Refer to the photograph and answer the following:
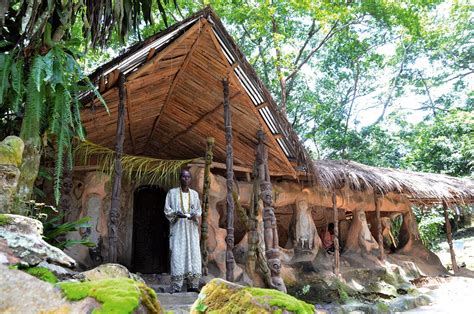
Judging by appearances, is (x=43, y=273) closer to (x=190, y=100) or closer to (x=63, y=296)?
(x=63, y=296)

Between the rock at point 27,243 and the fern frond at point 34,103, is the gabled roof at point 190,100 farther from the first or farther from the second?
the rock at point 27,243

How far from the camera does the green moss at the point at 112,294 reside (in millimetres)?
2236

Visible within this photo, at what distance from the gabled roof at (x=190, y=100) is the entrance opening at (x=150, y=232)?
0.96 meters

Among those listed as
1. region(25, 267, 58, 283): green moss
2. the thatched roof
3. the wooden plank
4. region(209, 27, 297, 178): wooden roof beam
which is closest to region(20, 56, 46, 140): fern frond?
region(25, 267, 58, 283): green moss

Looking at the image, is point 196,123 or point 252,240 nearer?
point 252,240

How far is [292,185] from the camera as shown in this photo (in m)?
9.47

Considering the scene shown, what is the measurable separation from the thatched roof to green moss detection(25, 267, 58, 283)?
604 cm

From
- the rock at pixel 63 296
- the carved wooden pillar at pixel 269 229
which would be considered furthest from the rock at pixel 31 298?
the carved wooden pillar at pixel 269 229

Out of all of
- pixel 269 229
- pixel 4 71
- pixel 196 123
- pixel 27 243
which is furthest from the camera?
pixel 196 123

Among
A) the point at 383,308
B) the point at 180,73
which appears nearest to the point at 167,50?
the point at 180,73

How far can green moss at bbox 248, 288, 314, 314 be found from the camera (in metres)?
2.87

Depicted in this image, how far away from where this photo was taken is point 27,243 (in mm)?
3127

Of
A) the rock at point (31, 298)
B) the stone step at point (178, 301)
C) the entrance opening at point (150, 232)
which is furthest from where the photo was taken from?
the entrance opening at point (150, 232)

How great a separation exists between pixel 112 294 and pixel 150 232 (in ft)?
21.6
